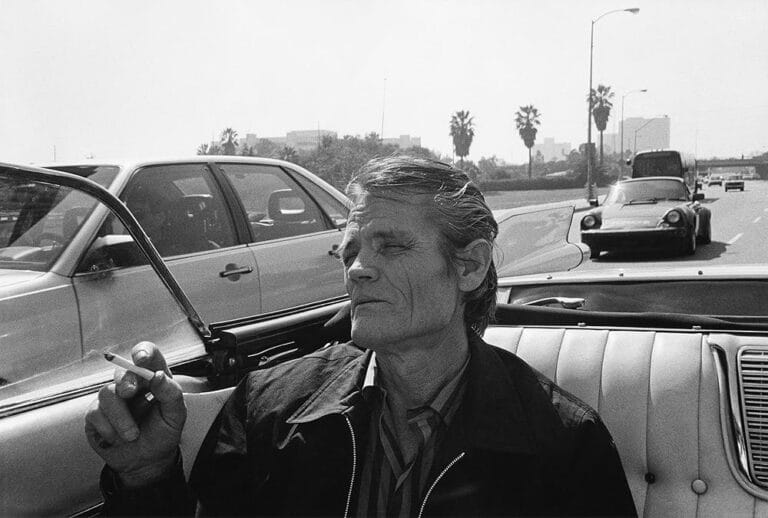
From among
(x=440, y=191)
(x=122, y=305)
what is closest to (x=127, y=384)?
(x=122, y=305)

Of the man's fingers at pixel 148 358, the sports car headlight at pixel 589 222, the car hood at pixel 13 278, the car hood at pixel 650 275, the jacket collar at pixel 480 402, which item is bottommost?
the sports car headlight at pixel 589 222

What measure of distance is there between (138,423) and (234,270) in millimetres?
3577

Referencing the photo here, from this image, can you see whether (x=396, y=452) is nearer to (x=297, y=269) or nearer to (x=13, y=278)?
(x=13, y=278)

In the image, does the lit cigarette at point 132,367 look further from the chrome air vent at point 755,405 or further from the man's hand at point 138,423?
the chrome air vent at point 755,405

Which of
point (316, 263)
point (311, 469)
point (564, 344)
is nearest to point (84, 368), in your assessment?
point (311, 469)

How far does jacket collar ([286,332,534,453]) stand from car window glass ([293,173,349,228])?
424cm

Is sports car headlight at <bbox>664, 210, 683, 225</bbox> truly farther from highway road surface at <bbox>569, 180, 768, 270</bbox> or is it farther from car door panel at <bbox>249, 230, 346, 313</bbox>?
car door panel at <bbox>249, 230, 346, 313</bbox>

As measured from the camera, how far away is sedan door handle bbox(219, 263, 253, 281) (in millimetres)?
5121

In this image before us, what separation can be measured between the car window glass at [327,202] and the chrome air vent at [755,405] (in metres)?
4.21

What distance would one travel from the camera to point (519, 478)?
169cm

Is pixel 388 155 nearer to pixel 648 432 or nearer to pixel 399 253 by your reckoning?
pixel 399 253

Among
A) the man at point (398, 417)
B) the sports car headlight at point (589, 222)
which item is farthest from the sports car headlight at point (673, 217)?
the man at point (398, 417)

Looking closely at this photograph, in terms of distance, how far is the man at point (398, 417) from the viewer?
168 centimetres

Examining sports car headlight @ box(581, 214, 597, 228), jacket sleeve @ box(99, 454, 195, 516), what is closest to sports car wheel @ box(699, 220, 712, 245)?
sports car headlight @ box(581, 214, 597, 228)
